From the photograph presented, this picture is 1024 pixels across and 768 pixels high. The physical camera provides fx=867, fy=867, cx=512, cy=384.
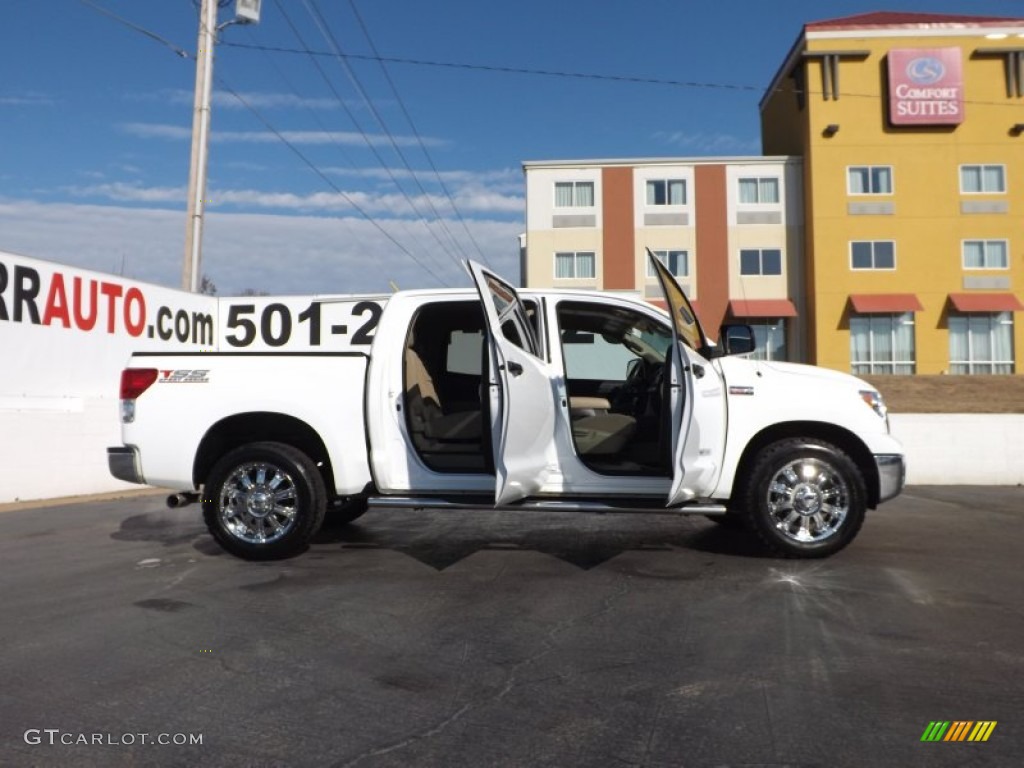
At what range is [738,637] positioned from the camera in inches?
180

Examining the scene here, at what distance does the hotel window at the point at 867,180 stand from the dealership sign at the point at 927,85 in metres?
2.22

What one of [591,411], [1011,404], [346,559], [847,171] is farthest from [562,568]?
[847,171]

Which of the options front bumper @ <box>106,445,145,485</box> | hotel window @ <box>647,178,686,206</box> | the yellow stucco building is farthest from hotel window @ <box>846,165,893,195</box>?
front bumper @ <box>106,445,145,485</box>

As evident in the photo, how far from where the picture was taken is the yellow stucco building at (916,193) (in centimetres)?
3553

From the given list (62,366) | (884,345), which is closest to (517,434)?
(62,366)

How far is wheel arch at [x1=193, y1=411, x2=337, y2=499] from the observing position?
656cm

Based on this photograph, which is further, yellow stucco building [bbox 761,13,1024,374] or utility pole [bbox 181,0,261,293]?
yellow stucco building [bbox 761,13,1024,374]

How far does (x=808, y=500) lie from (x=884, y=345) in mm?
32696

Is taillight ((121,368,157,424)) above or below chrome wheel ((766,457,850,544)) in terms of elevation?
above

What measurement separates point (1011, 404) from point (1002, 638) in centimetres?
2687

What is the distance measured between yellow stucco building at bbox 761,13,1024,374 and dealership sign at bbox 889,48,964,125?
4 centimetres

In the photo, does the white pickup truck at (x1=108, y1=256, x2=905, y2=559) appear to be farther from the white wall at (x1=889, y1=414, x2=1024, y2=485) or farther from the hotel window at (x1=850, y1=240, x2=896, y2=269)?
the hotel window at (x1=850, y1=240, x2=896, y2=269)

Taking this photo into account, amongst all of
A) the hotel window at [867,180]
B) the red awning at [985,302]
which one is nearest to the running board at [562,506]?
the red awning at [985,302]

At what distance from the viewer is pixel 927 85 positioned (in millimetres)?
35375
